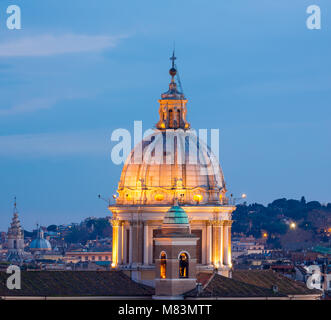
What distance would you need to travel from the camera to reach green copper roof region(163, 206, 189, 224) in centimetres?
11594

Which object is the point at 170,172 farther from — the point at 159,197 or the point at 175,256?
the point at 175,256

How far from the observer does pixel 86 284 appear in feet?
389

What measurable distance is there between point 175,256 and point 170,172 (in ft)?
26.7

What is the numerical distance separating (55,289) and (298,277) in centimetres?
5004

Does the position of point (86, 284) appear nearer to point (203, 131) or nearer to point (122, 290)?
point (122, 290)

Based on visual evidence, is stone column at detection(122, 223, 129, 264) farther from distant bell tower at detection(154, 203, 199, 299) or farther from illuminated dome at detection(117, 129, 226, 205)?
distant bell tower at detection(154, 203, 199, 299)

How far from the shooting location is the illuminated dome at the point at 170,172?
122000mm

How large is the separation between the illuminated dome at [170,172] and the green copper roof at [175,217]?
196 inches

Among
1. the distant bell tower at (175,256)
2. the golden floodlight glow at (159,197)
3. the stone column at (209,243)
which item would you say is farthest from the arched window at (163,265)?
the stone column at (209,243)

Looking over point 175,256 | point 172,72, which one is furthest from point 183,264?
point 172,72

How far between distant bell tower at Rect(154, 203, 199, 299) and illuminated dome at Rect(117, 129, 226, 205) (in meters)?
5.42

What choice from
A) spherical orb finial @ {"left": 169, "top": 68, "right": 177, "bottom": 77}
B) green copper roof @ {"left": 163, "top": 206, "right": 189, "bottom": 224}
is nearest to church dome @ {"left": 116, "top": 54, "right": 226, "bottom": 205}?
spherical orb finial @ {"left": 169, "top": 68, "right": 177, "bottom": 77}
